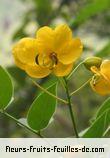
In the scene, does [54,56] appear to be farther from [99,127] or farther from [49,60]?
[99,127]

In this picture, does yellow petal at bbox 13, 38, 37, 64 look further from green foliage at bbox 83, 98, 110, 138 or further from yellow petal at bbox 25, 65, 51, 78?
green foliage at bbox 83, 98, 110, 138

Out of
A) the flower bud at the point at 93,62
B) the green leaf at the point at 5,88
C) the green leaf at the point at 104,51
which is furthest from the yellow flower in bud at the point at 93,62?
the green leaf at the point at 104,51

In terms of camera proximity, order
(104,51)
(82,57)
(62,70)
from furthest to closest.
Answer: (82,57)
(104,51)
(62,70)

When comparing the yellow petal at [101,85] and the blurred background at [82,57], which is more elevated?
the blurred background at [82,57]

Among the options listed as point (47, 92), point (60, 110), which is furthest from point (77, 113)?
point (47, 92)

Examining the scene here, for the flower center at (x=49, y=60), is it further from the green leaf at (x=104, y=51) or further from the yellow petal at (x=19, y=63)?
the green leaf at (x=104, y=51)

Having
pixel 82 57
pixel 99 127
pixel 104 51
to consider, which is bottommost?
pixel 99 127

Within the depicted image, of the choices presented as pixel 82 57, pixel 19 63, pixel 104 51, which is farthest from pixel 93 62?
pixel 82 57
